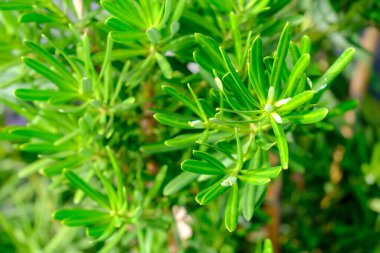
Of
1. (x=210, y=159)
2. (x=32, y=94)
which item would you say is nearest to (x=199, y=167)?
(x=210, y=159)

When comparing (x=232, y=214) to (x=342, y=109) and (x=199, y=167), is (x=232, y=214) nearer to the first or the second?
(x=199, y=167)

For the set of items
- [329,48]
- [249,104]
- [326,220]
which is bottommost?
[326,220]

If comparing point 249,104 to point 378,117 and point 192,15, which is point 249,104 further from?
point 378,117

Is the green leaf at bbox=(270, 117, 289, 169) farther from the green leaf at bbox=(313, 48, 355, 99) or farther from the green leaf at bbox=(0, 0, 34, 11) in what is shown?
the green leaf at bbox=(0, 0, 34, 11)

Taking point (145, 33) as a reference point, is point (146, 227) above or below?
below

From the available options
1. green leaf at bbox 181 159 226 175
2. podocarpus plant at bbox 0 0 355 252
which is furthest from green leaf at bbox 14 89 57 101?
green leaf at bbox 181 159 226 175

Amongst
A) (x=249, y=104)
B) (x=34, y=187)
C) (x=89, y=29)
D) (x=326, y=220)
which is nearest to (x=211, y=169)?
(x=249, y=104)

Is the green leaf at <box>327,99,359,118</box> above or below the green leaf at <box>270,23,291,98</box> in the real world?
below
